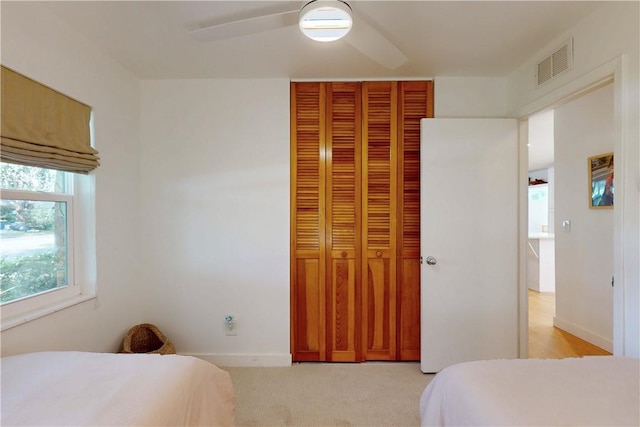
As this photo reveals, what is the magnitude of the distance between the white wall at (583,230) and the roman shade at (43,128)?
407cm

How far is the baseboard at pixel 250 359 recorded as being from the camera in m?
2.56

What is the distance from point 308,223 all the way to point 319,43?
1321 millimetres

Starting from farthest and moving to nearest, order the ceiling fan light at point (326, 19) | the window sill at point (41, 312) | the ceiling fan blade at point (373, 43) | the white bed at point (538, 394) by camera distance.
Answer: the window sill at point (41, 312) < the ceiling fan blade at point (373, 43) < the ceiling fan light at point (326, 19) < the white bed at point (538, 394)

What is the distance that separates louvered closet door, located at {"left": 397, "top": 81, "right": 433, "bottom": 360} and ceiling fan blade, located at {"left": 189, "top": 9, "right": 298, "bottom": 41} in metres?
1.37

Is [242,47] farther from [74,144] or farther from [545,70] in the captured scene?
[545,70]

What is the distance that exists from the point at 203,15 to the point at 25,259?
167 cm

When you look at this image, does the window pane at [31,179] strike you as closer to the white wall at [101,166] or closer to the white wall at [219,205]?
the white wall at [101,166]

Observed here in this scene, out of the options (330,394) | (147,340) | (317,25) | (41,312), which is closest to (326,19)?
(317,25)

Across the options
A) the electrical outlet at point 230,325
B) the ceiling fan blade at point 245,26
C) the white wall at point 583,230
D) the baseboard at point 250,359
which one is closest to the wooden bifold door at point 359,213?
the baseboard at point 250,359

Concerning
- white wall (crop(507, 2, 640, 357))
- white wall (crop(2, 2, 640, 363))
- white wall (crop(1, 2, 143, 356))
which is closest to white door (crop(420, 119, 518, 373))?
white wall (crop(2, 2, 640, 363))

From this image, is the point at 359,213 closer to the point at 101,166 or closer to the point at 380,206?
the point at 380,206

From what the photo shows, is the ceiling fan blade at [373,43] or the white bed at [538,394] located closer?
the white bed at [538,394]

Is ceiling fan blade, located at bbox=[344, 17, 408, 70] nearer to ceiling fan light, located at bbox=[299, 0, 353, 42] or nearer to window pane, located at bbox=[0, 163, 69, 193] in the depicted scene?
ceiling fan light, located at bbox=[299, 0, 353, 42]

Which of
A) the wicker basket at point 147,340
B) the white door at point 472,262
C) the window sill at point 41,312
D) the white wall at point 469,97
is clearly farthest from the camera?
the white wall at point 469,97
